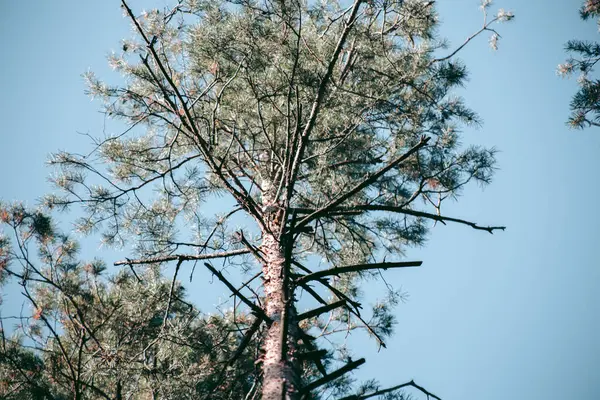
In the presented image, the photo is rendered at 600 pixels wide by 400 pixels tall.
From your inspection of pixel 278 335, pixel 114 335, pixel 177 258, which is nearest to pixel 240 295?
pixel 278 335

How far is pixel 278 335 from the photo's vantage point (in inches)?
76.9

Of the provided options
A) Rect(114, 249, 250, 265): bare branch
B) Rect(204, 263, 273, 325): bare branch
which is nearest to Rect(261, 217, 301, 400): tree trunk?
Rect(204, 263, 273, 325): bare branch

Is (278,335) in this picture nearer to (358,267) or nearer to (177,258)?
(358,267)

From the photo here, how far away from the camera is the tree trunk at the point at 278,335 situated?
65.2 inches

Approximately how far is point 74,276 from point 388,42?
14.7ft

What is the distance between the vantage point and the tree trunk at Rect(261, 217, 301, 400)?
1655 millimetres

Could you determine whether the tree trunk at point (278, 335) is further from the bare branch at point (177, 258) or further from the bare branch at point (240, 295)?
the bare branch at point (177, 258)

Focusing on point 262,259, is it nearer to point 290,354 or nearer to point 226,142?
point 290,354

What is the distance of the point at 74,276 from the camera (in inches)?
195

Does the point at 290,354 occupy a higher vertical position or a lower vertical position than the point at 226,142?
lower

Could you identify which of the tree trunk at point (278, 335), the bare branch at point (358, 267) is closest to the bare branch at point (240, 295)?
the tree trunk at point (278, 335)

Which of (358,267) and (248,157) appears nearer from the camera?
(358,267)

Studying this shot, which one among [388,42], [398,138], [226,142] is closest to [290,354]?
[398,138]

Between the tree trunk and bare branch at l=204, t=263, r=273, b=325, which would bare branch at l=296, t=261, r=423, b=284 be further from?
bare branch at l=204, t=263, r=273, b=325
